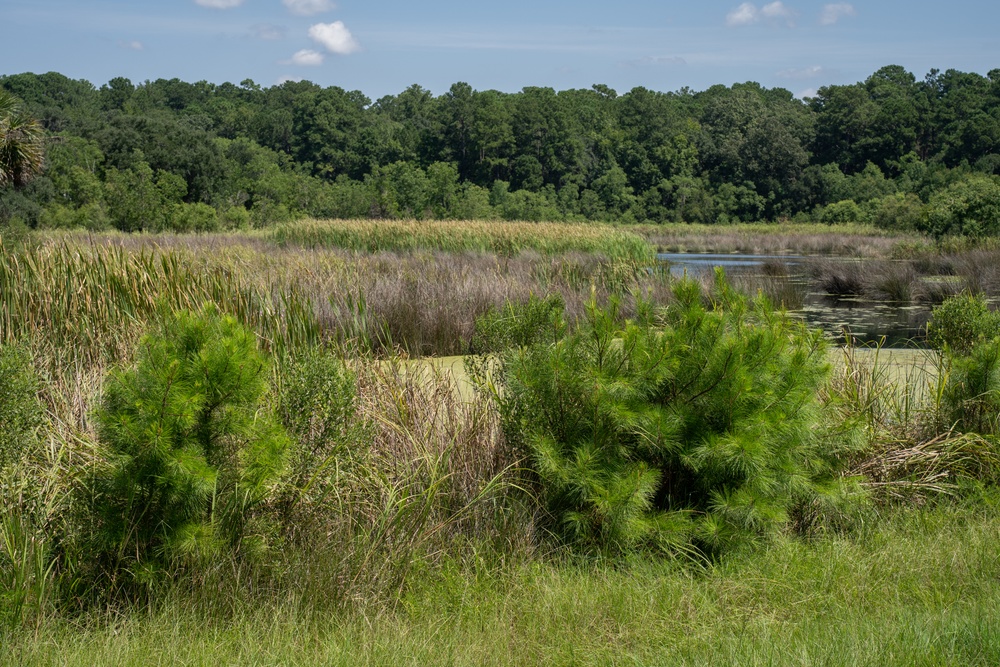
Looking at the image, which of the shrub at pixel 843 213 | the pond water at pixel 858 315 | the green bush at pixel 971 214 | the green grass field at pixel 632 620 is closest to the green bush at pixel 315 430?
the green grass field at pixel 632 620

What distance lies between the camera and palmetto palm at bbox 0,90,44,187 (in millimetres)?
23109

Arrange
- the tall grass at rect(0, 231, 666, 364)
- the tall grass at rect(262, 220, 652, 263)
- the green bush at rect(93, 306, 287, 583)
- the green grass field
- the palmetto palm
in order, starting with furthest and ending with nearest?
the palmetto palm
the tall grass at rect(262, 220, 652, 263)
the tall grass at rect(0, 231, 666, 364)
the green bush at rect(93, 306, 287, 583)
the green grass field

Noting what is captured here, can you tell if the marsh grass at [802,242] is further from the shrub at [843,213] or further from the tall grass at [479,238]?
the tall grass at [479,238]

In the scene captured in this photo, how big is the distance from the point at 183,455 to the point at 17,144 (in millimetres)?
22890

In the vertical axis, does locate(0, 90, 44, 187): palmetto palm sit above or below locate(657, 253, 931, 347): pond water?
above

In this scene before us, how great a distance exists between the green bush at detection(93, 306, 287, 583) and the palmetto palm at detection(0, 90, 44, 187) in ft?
73.1

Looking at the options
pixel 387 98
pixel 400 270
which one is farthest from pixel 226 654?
pixel 387 98

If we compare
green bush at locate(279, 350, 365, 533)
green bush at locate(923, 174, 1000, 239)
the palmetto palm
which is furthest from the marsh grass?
green bush at locate(279, 350, 365, 533)

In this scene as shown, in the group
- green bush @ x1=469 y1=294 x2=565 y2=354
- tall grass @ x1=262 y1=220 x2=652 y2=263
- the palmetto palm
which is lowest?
tall grass @ x1=262 y1=220 x2=652 y2=263

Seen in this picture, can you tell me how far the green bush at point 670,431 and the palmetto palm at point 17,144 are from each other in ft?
73.8

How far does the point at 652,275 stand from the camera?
1630cm

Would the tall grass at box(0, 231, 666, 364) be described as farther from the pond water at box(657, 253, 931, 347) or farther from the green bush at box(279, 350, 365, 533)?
the pond water at box(657, 253, 931, 347)

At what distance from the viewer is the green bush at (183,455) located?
141 inches

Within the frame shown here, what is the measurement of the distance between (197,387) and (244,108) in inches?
4035
